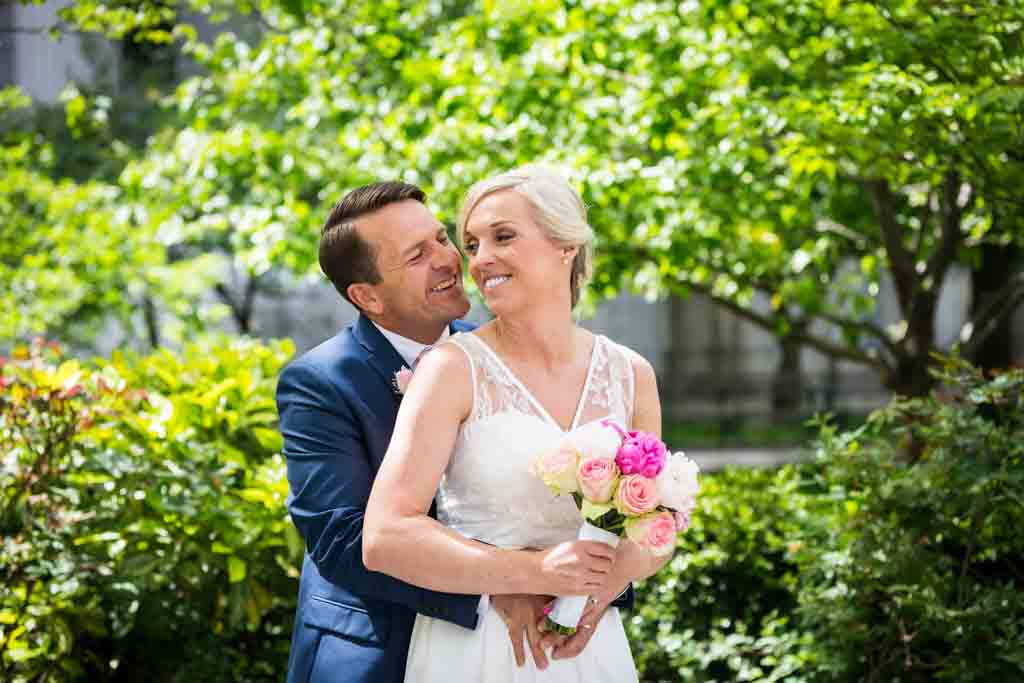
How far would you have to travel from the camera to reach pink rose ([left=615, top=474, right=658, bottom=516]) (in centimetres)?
247

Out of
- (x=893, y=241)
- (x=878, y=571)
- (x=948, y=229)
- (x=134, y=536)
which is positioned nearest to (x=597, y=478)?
(x=878, y=571)

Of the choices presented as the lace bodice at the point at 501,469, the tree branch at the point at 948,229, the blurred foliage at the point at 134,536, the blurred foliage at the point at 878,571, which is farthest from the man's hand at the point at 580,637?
the tree branch at the point at 948,229

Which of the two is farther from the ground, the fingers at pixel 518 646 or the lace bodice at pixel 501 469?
the lace bodice at pixel 501 469

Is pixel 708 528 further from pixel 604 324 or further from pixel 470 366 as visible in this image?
pixel 604 324

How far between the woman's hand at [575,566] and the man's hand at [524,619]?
0.51ft

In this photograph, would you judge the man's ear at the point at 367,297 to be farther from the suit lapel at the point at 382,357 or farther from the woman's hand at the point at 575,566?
the woman's hand at the point at 575,566

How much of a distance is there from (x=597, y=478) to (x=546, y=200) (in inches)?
28.4

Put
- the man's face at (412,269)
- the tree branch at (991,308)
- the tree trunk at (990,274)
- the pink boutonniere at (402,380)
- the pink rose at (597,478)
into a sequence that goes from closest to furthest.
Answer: the pink rose at (597,478), the pink boutonniere at (402,380), the man's face at (412,269), the tree branch at (991,308), the tree trunk at (990,274)

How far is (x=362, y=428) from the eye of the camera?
298cm

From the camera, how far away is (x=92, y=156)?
598 inches

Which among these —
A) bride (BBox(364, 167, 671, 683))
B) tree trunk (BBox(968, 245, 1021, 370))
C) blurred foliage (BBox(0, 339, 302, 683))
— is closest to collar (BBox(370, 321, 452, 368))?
bride (BBox(364, 167, 671, 683))

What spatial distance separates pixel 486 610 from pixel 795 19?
4.39 m

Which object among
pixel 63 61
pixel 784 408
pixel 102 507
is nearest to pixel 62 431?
pixel 102 507

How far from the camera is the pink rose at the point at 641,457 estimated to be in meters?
2.50
